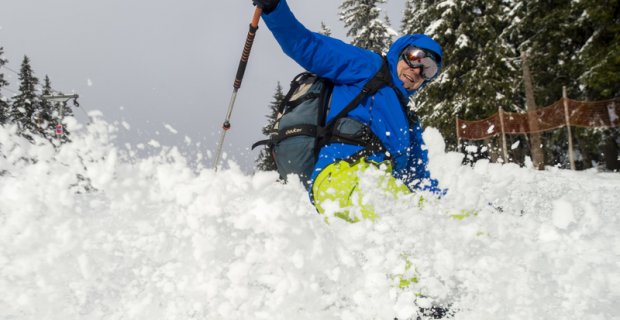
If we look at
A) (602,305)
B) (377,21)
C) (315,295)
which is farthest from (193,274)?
(377,21)

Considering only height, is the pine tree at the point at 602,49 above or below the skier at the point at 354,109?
above

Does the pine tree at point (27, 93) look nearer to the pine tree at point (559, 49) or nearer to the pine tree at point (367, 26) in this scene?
the pine tree at point (367, 26)

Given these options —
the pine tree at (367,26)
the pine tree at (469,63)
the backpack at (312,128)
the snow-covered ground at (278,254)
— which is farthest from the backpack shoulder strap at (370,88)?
the pine tree at (367,26)

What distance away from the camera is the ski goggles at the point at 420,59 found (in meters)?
2.88

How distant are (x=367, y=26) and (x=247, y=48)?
868 inches

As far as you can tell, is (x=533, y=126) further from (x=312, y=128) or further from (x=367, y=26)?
(x=312, y=128)

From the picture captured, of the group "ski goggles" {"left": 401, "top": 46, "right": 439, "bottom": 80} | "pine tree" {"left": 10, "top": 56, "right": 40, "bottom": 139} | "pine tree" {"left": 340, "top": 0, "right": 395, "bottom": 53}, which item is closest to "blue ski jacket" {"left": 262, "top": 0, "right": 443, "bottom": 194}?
"ski goggles" {"left": 401, "top": 46, "right": 439, "bottom": 80}

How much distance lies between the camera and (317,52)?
8.46 ft

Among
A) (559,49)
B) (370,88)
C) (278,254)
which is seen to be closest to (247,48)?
(370,88)

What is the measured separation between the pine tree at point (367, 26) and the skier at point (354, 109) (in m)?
21.9

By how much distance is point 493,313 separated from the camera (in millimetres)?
1967

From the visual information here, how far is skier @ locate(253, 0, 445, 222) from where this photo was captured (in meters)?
2.35

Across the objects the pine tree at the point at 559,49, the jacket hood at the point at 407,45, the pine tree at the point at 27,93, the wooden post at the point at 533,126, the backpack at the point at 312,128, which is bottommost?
the backpack at the point at 312,128

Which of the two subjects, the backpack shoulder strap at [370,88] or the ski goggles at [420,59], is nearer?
the backpack shoulder strap at [370,88]
